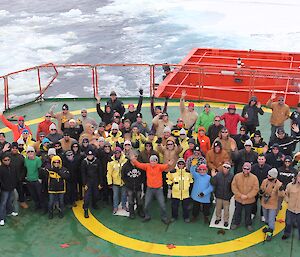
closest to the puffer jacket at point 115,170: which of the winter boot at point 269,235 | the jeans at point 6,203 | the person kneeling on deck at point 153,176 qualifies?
the person kneeling on deck at point 153,176

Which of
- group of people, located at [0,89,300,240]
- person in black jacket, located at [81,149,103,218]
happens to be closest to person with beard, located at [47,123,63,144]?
group of people, located at [0,89,300,240]

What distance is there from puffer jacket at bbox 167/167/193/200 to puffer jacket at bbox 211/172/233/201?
0.53m

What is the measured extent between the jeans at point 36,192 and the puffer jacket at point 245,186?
427 centimetres

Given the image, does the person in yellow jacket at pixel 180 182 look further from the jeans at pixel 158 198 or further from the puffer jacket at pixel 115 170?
the puffer jacket at pixel 115 170

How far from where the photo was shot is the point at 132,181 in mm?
9914

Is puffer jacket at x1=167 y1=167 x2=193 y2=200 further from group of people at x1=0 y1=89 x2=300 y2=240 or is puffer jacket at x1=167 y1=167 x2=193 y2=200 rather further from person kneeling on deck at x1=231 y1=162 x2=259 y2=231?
person kneeling on deck at x1=231 y1=162 x2=259 y2=231

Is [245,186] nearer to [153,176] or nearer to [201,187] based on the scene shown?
[201,187]

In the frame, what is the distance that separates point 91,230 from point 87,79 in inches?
1050

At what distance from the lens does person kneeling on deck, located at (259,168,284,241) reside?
9102 millimetres

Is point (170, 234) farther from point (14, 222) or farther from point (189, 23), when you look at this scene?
point (189, 23)

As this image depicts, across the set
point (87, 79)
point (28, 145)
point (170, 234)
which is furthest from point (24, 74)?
point (170, 234)

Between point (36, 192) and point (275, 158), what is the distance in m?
5.33

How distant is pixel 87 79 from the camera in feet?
117

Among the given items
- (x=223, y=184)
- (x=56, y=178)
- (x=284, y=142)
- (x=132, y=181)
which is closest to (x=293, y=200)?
(x=223, y=184)
